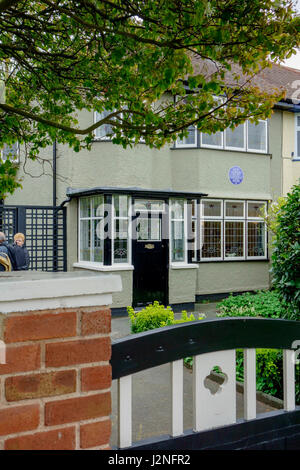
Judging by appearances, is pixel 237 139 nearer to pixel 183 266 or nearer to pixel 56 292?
pixel 183 266

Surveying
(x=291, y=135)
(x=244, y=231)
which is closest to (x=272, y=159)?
(x=291, y=135)

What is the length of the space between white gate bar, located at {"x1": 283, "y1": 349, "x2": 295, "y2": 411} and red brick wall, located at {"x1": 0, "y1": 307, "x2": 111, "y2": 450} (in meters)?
0.99

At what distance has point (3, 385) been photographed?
4.19ft

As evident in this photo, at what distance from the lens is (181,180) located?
13.4 metres

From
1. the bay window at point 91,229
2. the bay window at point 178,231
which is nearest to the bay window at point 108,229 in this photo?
the bay window at point 91,229

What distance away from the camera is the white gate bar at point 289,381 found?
78.5 inches

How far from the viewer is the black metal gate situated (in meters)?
11.5

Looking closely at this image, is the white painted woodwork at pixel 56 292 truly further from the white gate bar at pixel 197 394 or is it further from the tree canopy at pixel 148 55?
the tree canopy at pixel 148 55

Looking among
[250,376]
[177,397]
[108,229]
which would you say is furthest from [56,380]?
[108,229]

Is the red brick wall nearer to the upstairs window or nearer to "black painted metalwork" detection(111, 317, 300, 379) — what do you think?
"black painted metalwork" detection(111, 317, 300, 379)

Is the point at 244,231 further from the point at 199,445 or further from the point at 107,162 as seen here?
the point at 199,445

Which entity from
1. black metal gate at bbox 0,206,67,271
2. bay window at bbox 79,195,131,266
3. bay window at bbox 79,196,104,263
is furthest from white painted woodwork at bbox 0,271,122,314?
black metal gate at bbox 0,206,67,271

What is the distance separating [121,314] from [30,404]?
1008 centimetres
